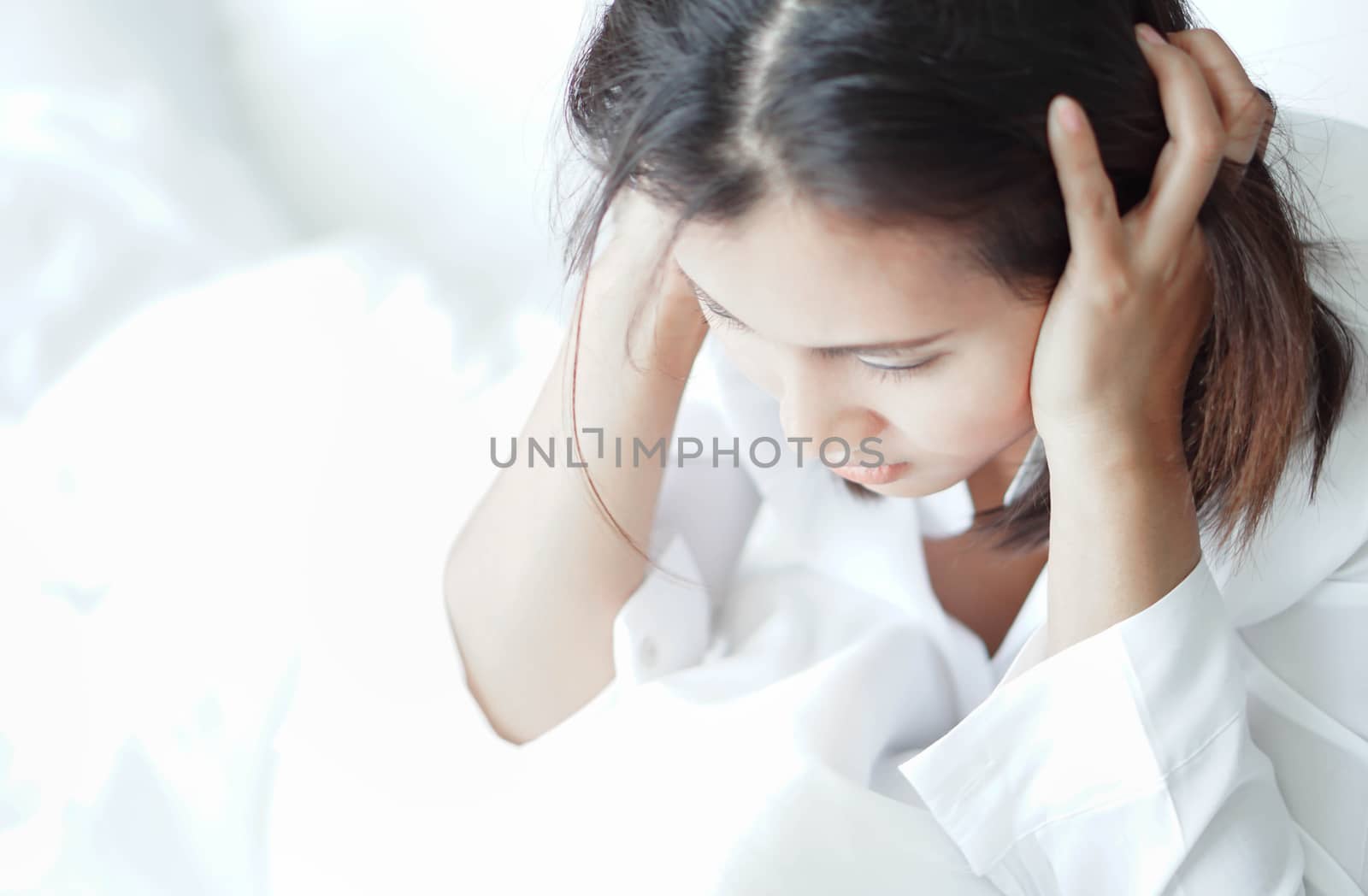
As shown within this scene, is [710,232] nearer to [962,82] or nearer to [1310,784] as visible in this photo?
[962,82]

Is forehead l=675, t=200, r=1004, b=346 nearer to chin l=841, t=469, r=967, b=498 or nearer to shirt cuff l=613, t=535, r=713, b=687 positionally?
chin l=841, t=469, r=967, b=498

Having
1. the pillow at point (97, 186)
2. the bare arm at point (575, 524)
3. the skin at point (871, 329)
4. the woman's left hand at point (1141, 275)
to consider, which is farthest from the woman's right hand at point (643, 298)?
the pillow at point (97, 186)

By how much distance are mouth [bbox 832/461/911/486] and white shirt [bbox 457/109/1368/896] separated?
137 mm

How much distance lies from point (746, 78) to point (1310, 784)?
551 mm

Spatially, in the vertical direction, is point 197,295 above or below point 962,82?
below

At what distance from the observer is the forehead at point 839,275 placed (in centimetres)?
50

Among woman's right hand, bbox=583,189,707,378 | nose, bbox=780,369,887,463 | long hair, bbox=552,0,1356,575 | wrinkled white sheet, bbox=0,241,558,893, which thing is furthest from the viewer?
wrinkled white sheet, bbox=0,241,558,893

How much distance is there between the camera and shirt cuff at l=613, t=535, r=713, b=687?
2.65 ft

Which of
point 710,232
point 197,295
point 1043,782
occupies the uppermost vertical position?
point 710,232

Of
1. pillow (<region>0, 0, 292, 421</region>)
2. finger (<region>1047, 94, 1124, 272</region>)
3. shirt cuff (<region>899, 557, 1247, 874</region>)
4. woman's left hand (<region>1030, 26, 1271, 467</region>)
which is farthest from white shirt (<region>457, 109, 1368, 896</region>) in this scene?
pillow (<region>0, 0, 292, 421</region>)

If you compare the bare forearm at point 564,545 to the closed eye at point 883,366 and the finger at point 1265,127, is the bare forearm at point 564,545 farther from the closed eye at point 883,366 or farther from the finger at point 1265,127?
the finger at point 1265,127

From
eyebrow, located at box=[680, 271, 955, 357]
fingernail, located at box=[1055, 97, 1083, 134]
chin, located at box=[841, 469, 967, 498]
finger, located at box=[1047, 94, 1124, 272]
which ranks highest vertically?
fingernail, located at box=[1055, 97, 1083, 134]

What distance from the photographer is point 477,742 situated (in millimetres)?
820

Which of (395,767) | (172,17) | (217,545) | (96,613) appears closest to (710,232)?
(395,767)
